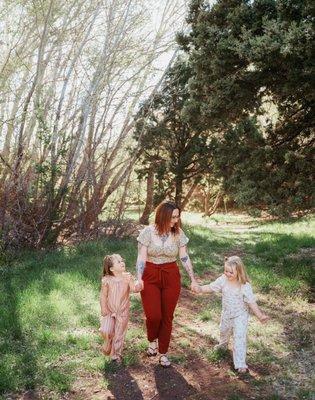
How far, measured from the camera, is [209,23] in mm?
8180

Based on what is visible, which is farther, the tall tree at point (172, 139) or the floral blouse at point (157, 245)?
the tall tree at point (172, 139)

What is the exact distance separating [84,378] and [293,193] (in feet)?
15.2

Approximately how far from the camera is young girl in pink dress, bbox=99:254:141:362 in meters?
4.99

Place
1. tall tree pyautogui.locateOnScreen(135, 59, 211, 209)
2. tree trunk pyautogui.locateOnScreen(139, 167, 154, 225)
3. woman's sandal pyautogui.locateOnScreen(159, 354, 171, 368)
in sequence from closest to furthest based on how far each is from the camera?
woman's sandal pyautogui.locateOnScreen(159, 354, 171, 368) < tall tree pyautogui.locateOnScreen(135, 59, 211, 209) < tree trunk pyautogui.locateOnScreen(139, 167, 154, 225)

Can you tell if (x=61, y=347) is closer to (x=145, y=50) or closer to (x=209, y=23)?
(x=209, y=23)

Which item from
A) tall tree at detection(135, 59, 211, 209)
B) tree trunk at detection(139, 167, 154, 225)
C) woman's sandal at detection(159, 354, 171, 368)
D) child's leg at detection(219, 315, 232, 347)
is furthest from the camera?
tree trunk at detection(139, 167, 154, 225)

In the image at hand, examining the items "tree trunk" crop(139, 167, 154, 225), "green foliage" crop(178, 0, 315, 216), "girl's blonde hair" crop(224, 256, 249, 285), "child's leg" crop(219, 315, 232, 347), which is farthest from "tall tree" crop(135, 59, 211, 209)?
"girl's blonde hair" crop(224, 256, 249, 285)

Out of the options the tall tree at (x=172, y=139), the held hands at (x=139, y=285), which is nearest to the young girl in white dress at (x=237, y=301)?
the held hands at (x=139, y=285)

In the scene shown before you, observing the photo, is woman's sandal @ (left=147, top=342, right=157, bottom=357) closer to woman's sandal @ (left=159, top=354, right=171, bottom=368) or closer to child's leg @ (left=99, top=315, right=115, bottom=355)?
woman's sandal @ (left=159, top=354, right=171, bottom=368)

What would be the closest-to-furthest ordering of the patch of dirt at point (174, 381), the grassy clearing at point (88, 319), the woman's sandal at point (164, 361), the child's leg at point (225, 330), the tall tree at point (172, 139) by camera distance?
the patch of dirt at point (174, 381) → the grassy clearing at point (88, 319) → the woman's sandal at point (164, 361) → the child's leg at point (225, 330) → the tall tree at point (172, 139)

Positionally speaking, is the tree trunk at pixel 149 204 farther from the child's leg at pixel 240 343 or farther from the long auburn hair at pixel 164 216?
the child's leg at pixel 240 343

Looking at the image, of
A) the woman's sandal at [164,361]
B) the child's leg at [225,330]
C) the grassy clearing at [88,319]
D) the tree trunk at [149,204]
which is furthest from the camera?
the tree trunk at [149,204]

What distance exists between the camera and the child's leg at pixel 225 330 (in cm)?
523

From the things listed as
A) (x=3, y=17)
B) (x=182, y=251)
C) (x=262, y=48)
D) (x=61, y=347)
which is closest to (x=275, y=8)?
(x=262, y=48)
